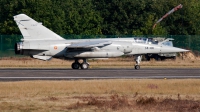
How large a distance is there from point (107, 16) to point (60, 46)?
37069 mm

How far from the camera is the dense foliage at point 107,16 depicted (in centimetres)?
6750

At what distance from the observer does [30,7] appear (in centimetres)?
6688

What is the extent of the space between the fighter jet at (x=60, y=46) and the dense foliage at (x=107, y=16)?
82.4 feet

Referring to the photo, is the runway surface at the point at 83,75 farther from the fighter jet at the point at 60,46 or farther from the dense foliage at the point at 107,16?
the dense foliage at the point at 107,16

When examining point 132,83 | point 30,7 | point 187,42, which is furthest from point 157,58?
point 132,83

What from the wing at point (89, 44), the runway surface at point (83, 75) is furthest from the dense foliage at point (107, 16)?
the runway surface at point (83, 75)

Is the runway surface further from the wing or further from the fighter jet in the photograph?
the wing

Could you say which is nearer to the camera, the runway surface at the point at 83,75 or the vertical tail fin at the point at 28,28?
the runway surface at the point at 83,75

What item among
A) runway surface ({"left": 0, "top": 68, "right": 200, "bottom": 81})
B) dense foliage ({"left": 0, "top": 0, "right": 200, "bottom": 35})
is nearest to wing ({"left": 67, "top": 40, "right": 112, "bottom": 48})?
runway surface ({"left": 0, "top": 68, "right": 200, "bottom": 81})

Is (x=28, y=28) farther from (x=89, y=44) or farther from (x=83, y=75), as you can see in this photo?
(x=83, y=75)

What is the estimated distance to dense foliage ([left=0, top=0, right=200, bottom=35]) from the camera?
221 ft

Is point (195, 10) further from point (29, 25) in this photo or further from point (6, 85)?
point (6, 85)

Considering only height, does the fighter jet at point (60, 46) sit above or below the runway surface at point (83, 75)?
above

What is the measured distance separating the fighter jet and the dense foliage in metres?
25.1
